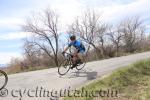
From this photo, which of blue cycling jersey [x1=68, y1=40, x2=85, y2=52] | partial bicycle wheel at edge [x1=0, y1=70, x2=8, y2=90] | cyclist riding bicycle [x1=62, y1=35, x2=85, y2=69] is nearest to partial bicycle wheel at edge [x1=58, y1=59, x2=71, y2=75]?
cyclist riding bicycle [x1=62, y1=35, x2=85, y2=69]

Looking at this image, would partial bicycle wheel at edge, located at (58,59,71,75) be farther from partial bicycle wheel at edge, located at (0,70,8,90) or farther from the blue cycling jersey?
partial bicycle wheel at edge, located at (0,70,8,90)

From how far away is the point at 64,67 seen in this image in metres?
14.9

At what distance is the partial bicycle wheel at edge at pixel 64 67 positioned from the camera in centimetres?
1456

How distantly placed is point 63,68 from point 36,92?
487 centimetres

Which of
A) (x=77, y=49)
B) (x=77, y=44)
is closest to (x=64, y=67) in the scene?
(x=77, y=49)

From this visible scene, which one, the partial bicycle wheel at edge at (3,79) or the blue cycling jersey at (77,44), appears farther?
the blue cycling jersey at (77,44)

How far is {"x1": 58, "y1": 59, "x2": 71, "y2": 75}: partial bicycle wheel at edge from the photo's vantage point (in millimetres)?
14562

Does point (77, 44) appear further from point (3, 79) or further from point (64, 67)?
point (3, 79)

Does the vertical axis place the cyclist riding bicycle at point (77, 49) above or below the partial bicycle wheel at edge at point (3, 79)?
above

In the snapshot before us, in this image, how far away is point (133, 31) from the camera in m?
71.9

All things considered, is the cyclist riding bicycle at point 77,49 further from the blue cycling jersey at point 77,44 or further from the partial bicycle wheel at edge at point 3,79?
the partial bicycle wheel at edge at point 3,79

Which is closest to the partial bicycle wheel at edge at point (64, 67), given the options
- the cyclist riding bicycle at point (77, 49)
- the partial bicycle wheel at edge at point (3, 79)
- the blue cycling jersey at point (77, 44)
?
the cyclist riding bicycle at point (77, 49)

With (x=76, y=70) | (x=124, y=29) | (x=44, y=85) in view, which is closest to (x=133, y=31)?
(x=124, y=29)

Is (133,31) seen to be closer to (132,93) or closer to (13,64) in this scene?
(13,64)
